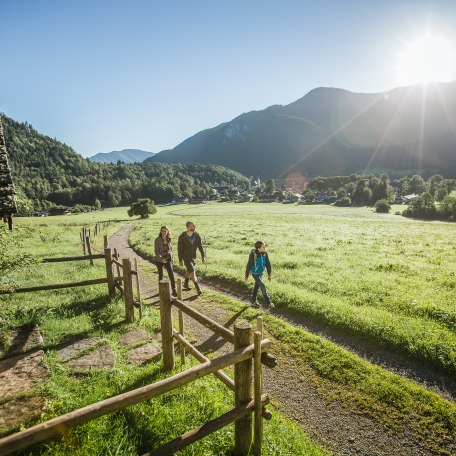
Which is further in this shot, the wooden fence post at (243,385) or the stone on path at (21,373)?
the stone on path at (21,373)

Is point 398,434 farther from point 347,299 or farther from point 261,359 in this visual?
point 347,299

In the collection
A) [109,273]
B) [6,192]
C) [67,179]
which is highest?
[67,179]

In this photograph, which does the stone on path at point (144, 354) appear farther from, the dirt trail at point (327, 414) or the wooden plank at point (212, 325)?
the wooden plank at point (212, 325)

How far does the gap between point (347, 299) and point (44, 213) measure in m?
127

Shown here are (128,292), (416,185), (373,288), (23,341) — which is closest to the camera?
(23,341)

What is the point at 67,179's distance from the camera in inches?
6531

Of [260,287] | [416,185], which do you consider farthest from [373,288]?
[416,185]

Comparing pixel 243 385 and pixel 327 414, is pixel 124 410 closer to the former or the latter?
pixel 243 385

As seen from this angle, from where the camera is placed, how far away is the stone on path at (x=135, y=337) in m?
8.16

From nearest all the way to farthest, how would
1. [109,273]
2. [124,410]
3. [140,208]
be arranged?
[124,410] < [109,273] < [140,208]

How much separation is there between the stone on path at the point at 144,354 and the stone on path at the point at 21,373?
184 centimetres

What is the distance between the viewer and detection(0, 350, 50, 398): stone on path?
5938 mm

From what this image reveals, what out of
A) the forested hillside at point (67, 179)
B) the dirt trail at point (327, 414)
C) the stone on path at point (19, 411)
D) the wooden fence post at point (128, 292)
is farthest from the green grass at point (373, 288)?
the forested hillside at point (67, 179)

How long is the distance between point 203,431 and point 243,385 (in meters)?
0.81
